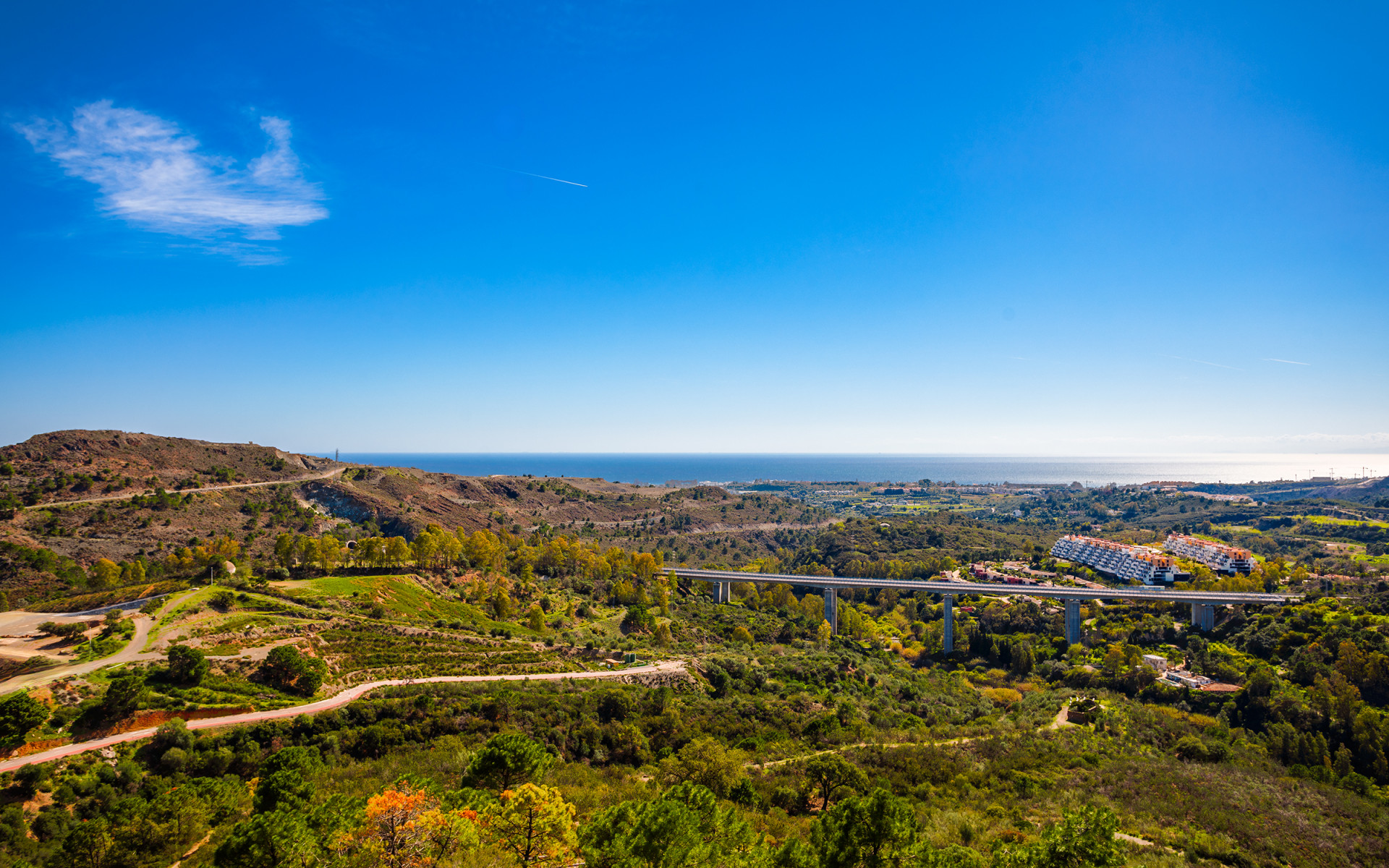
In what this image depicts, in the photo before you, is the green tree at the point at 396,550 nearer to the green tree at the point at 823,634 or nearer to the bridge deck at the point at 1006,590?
the bridge deck at the point at 1006,590

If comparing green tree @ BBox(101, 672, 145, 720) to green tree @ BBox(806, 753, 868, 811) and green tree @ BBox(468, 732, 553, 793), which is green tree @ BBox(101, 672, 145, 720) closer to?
→ green tree @ BBox(468, 732, 553, 793)

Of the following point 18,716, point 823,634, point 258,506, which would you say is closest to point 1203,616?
point 823,634

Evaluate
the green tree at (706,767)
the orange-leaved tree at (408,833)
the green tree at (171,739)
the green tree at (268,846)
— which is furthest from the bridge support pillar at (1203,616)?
the green tree at (171,739)

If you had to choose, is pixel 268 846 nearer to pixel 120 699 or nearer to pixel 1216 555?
pixel 120 699

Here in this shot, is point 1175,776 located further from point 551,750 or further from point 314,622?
point 314,622

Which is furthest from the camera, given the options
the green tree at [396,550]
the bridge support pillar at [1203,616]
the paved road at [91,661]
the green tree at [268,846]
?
the bridge support pillar at [1203,616]

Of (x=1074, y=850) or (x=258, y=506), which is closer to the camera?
(x=1074, y=850)

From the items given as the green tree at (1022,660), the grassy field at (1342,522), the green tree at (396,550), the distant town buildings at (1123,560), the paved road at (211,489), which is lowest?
the green tree at (1022,660)

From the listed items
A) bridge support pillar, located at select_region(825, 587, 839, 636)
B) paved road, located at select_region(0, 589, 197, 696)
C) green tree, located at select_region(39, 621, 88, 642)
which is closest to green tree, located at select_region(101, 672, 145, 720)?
paved road, located at select_region(0, 589, 197, 696)
